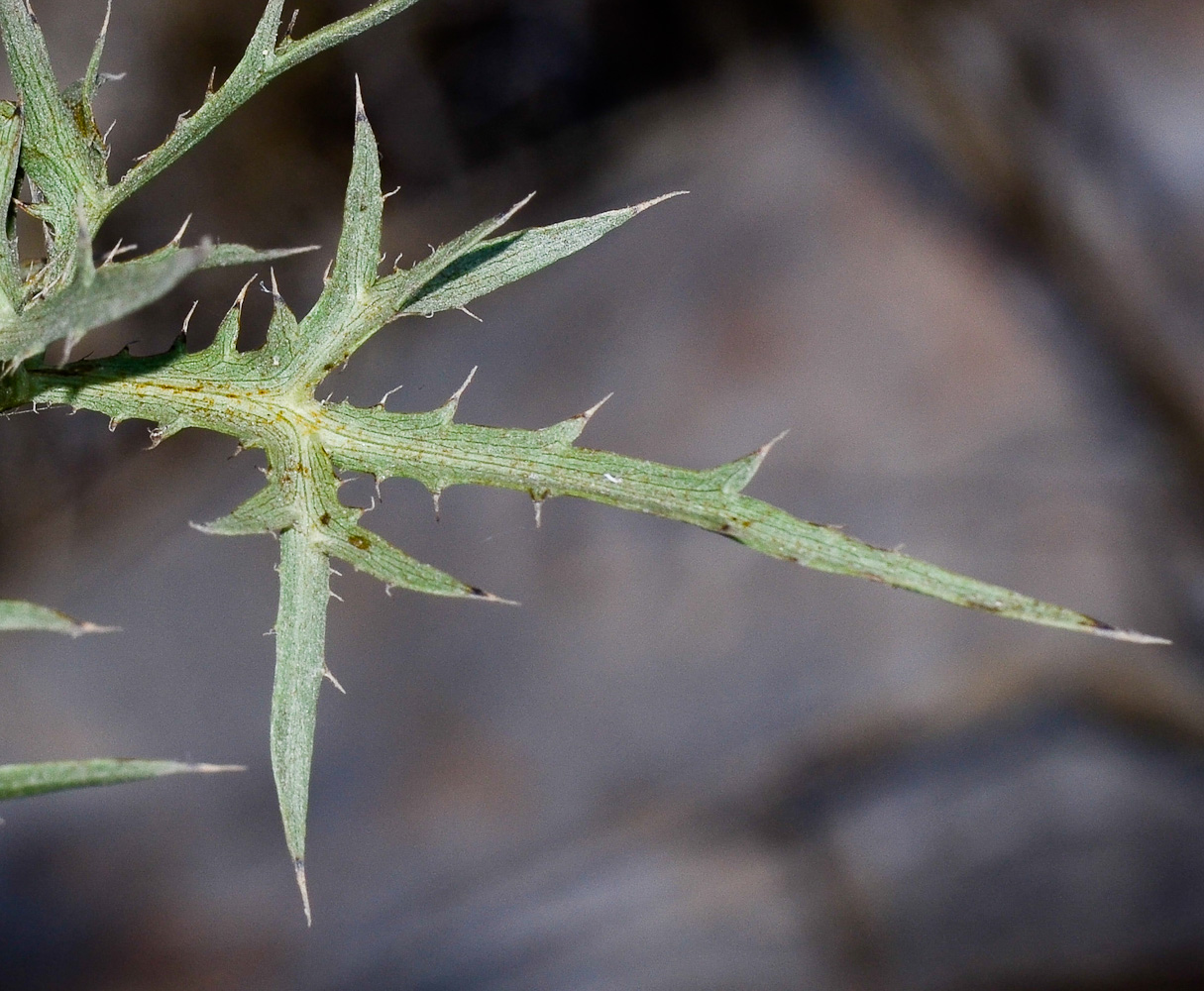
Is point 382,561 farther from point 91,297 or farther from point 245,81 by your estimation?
point 245,81

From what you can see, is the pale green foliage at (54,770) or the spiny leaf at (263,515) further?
the spiny leaf at (263,515)

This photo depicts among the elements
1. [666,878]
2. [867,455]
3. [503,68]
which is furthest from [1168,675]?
[503,68]

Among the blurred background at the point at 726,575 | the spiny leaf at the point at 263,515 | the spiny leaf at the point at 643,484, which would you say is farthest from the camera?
the blurred background at the point at 726,575

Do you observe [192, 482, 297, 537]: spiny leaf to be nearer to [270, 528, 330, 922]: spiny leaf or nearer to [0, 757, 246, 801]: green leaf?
[270, 528, 330, 922]: spiny leaf

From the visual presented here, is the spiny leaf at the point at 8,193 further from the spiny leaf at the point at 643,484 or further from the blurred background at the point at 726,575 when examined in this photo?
the blurred background at the point at 726,575

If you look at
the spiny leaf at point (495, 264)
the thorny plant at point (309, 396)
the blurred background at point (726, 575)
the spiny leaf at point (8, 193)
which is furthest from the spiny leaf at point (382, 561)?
the blurred background at point (726, 575)

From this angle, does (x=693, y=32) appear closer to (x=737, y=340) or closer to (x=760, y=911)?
(x=737, y=340)

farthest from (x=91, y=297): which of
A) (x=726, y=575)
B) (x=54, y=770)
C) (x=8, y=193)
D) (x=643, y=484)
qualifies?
(x=726, y=575)
